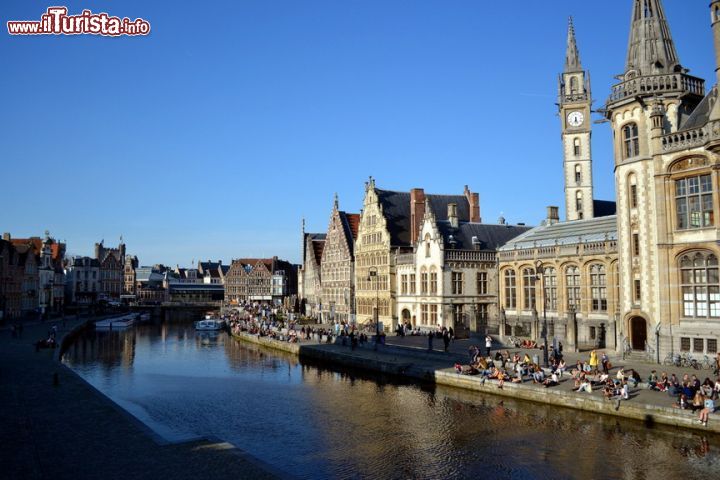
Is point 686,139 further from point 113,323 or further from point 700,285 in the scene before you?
point 113,323

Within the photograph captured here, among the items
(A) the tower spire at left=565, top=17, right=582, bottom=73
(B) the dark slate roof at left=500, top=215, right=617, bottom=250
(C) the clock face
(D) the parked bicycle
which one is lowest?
(D) the parked bicycle

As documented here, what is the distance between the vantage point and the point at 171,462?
18047mm

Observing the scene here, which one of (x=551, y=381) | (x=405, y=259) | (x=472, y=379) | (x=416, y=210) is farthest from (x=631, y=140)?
(x=416, y=210)

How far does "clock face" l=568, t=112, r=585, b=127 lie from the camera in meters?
60.6

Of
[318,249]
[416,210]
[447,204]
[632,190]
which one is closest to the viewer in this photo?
[632,190]

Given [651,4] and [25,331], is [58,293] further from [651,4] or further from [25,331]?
[651,4]

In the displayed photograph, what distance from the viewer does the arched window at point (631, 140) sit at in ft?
119

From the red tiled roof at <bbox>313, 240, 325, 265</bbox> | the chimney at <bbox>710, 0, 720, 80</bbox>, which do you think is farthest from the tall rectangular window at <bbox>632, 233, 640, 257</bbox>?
the red tiled roof at <bbox>313, 240, 325, 265</bbox>

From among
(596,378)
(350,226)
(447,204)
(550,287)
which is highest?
(447,204)

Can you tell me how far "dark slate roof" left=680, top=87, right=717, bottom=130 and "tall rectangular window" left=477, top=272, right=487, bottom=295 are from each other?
966 inches

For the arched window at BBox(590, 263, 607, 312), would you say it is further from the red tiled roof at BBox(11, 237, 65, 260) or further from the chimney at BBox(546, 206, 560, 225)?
the red tiled roof at BBox(11, 237, 65, 260)

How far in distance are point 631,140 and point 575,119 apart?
25.7 m

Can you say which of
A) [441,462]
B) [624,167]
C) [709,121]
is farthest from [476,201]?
[441,462]

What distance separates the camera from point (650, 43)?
3709cm
